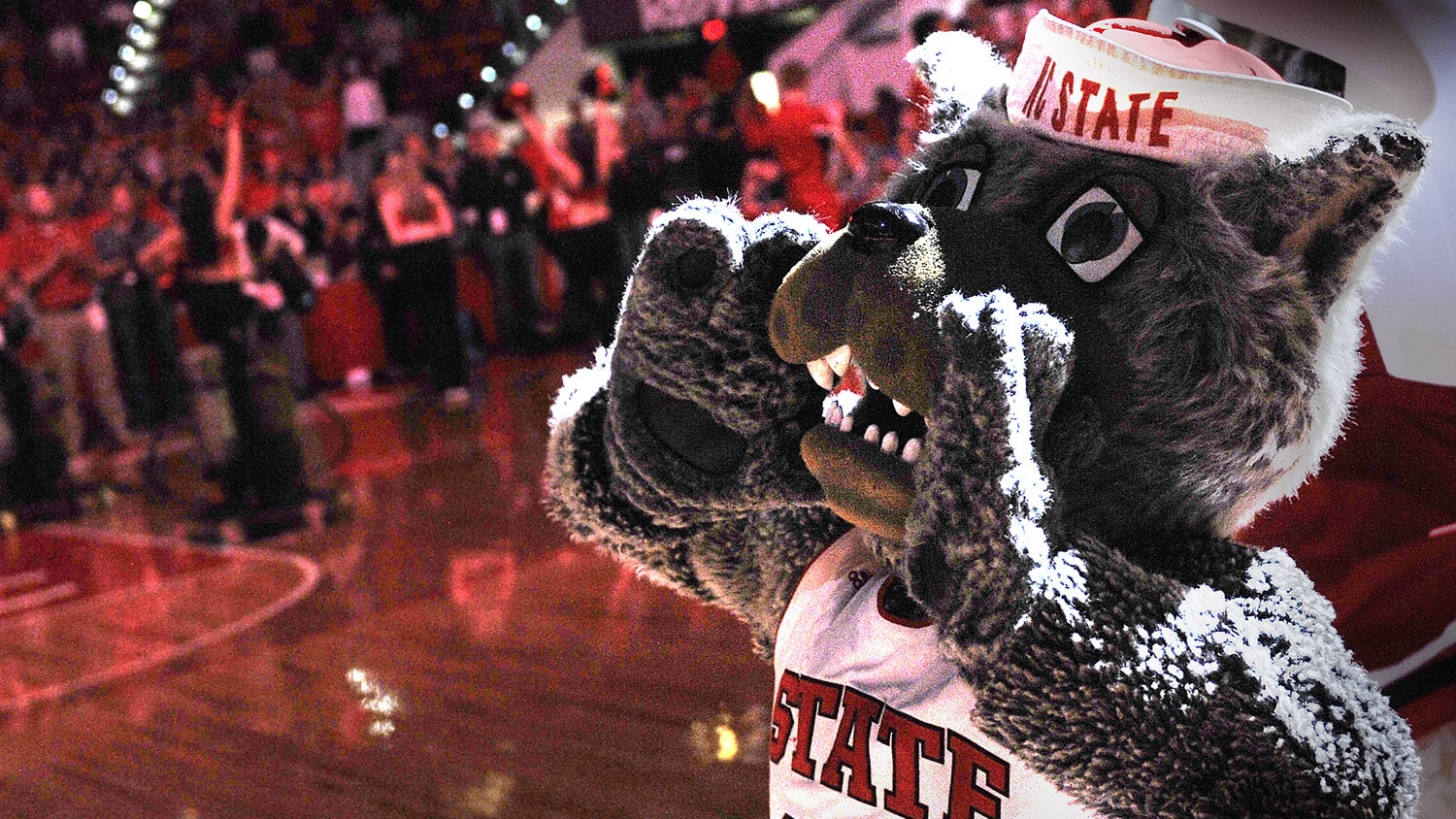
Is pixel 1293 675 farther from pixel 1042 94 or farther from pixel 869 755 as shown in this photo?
pixel 1042 94

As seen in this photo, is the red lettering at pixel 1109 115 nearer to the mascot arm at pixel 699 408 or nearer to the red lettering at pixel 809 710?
the mascot arm at pixel 699 408

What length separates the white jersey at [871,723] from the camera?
34.4 inches

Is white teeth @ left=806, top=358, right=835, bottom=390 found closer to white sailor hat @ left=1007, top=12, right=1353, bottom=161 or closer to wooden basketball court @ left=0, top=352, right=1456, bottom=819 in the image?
white sailor hat @ left=1007, top=12, right=1353, bottom=161

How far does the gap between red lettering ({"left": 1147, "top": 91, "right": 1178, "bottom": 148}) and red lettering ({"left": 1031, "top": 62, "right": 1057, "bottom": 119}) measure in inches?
3.6

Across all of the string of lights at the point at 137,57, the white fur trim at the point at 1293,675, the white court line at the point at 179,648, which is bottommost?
the white court line at the point at 179,648

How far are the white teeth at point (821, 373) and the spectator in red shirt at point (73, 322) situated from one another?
695 cm

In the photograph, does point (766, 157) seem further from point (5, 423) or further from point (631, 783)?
point (631, 783)

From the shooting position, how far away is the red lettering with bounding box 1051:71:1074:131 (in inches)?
33.7

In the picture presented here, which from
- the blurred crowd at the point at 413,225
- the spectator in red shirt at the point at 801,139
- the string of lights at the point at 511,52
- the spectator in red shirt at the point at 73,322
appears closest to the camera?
the spectator in red shirt at the point at 801,139

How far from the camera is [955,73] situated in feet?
Result: 3.37

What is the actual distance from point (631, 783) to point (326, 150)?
8.94m

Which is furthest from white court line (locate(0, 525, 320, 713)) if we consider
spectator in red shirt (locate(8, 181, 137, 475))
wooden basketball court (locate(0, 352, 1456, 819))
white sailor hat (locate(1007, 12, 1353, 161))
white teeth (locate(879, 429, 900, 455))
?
spectator in red shirt (locate(8, 181, 137, 475))

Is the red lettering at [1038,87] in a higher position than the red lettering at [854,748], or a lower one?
higher

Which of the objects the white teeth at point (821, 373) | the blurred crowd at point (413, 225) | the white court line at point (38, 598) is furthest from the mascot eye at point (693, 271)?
the blurred crowd at point (413, 225)
